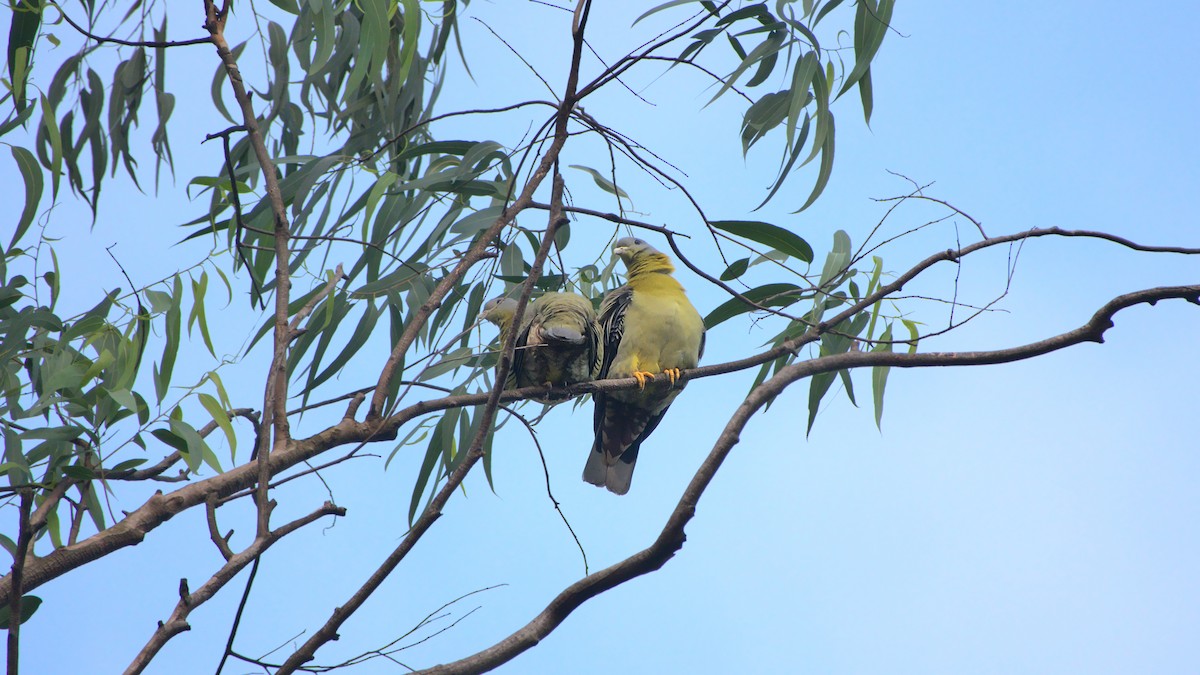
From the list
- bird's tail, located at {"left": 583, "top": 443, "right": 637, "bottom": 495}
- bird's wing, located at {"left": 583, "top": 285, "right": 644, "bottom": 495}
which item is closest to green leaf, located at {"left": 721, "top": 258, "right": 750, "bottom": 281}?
bird's wing, located at {"left": 583, "top": 285, "right": 644, "bottom": 495}

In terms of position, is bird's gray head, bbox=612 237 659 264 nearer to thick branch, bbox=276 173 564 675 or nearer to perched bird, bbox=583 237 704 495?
perched bird, bbox=583 237 704 495

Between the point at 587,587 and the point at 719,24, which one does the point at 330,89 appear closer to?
the point at 719,24

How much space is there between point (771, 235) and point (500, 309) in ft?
4.63

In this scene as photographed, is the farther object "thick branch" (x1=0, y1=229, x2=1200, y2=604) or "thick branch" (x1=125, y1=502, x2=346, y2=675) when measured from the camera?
"thick branch" (x1=0, y1=229, x2=1200, y2=604)

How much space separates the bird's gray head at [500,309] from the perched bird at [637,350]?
1.72ft

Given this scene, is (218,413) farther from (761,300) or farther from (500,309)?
(500,309)

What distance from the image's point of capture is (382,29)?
2.46 metres

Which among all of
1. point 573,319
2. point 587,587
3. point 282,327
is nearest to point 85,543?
point 282,327

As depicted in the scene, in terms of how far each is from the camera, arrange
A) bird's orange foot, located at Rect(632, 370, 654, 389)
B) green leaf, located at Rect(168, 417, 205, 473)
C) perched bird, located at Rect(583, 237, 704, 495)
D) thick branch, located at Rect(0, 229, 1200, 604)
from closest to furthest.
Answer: thick branch, located at Rect(0, 229, 1200, 604), green leaf, located at Rect(168, 417, 205, 473), bird's orange foot, located at Rect(632, 370, 654, 389), perched bird, located at Rect(583, 237, 704, 495)

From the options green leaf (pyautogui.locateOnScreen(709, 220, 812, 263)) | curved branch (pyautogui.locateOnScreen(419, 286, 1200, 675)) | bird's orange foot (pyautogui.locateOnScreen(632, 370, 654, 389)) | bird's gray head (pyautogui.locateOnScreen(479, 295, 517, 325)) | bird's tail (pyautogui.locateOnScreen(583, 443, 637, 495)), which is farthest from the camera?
bird's tail (pyautogui.locateOnScreen(583, 443, 637, 495))

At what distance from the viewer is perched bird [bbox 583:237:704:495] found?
154 inches

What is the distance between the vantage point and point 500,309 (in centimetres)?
349

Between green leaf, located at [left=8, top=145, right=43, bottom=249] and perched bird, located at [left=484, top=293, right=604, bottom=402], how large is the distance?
1.21 meters

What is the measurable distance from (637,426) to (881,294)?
2.32 m
